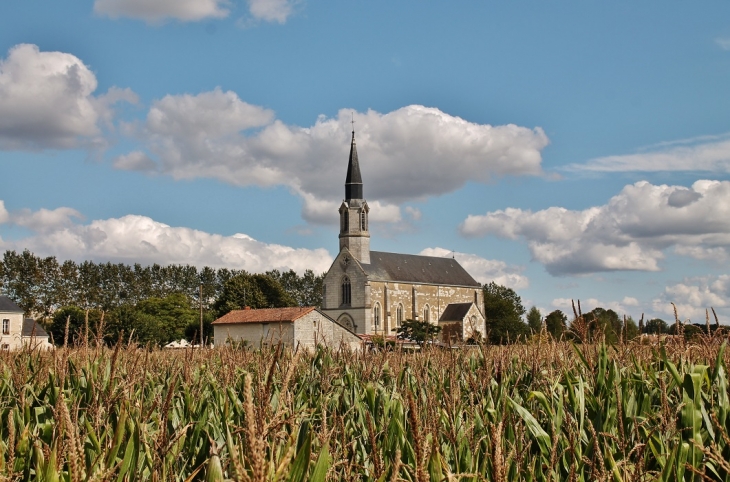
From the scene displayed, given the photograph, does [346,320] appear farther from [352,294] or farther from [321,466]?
[321,466]

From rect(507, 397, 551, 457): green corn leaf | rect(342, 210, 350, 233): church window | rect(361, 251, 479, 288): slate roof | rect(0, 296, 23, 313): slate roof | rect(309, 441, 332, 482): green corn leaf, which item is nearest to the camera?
rect(309, 441, 332, 482): green corn leaf

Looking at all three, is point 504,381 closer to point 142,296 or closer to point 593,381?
point 593,381

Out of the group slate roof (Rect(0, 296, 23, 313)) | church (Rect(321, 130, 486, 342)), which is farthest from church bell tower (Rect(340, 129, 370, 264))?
slate roof (Rect(0, 296, 23, 313))

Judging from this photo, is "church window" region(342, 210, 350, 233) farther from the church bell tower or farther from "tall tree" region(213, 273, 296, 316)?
"tall tree" region(213, 273, 296, 316)

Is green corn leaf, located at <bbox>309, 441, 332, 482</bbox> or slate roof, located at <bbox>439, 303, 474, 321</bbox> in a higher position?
slate roof, located at <bbox>439, 303, 474, 321</bbox>

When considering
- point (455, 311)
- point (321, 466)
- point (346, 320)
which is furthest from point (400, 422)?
point (455, 311)

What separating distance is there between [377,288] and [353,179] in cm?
1223

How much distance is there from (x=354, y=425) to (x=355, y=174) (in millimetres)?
76332

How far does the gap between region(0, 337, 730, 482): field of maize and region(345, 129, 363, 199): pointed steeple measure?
72.9m

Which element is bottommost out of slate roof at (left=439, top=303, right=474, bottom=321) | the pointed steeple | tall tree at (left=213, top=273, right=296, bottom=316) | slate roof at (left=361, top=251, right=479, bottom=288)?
slate roof at (left=439, top=303, right=474, bottom=321)

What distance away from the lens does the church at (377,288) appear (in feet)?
249

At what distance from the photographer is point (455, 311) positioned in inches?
3246

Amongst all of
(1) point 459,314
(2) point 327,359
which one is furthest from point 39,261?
(2) point 327,359

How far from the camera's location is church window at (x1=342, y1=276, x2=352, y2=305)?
76719 millimetres
